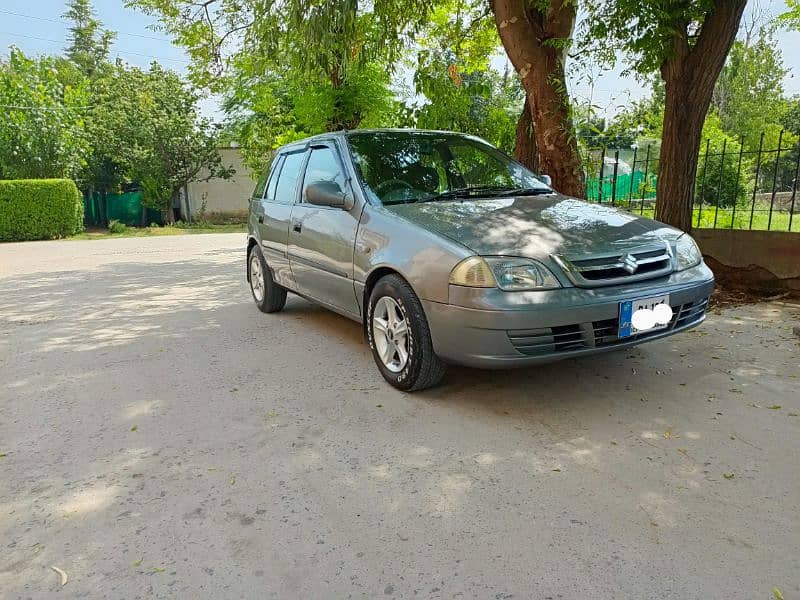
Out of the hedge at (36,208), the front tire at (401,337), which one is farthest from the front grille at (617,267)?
the hedge at (36,208)

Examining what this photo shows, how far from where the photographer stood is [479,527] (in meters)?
2.39

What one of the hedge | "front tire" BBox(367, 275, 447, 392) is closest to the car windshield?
"front tire" BBox(367, 275, 447, 392)

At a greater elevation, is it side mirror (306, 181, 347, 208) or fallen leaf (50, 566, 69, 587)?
side mirror (306, 181, 347, 208)

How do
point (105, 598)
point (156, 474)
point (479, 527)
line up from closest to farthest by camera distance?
point (105, 598)
point (479, 527)
point (156, 474)

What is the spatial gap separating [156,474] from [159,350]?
2437mm

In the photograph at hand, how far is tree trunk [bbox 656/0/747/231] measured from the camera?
5.90 meters

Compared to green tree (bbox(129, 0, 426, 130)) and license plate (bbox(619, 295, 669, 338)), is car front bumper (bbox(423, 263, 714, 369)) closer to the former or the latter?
license plate (bbox(619, 295, 669, 338))

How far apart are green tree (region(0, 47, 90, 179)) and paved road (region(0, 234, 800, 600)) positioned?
19.0 m

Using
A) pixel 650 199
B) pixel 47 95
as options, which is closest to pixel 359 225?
pixel 650 199

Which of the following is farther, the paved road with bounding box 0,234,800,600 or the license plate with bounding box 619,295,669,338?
the license plate with bounding box 619,295,669,338

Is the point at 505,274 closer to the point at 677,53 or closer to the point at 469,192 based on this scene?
the point at 469,192

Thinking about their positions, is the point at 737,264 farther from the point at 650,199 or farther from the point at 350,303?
the point at 350,303

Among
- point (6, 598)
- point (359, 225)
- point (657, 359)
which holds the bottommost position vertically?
point (6, 598)

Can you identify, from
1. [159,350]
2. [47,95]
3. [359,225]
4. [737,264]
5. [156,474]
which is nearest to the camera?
[156,474]
